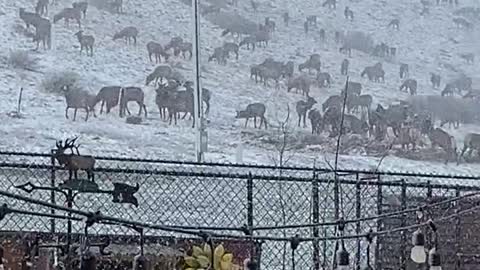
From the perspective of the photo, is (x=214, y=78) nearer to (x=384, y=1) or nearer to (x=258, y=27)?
(x=258, y=27)

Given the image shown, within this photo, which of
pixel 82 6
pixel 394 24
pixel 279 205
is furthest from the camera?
pixel 394 24

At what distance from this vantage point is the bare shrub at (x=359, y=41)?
1862 centimetres

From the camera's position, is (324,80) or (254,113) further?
(324,80)

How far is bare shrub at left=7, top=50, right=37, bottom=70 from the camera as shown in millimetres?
14695

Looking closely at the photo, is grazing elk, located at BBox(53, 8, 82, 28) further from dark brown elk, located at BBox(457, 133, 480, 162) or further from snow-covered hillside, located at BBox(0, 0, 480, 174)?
dark brown elk, located at BBox(457, 133, 480, 162)

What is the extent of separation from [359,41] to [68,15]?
6.73 metres

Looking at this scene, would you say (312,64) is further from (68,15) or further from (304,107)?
(68,15)

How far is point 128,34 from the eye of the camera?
16.5 metres

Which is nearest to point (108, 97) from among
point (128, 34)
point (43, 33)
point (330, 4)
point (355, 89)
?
point (43, 33)

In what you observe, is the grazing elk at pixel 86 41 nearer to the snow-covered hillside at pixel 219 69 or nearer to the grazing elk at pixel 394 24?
the snow-covered hillside at pixel 219 69

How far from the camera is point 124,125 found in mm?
13188

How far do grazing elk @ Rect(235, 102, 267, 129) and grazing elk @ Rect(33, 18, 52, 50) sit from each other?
423 cm

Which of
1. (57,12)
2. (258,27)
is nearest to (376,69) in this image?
(258,27)

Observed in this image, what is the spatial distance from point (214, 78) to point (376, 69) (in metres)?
3.74
